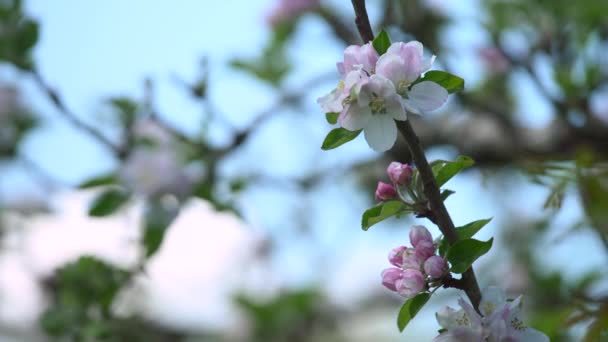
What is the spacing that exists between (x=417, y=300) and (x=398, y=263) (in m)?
0.03

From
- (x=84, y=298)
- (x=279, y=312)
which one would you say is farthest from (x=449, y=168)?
(x=279, y=312)

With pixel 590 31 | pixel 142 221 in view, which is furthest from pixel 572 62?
pixel 142 221

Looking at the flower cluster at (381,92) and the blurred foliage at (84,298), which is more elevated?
the blurred foliage at (84,298)

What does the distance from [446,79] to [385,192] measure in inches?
3.5

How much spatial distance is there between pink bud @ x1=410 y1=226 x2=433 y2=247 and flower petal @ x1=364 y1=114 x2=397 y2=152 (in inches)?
2.2

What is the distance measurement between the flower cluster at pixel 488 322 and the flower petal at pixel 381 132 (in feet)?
0.36

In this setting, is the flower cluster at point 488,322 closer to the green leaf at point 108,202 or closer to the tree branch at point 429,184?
the tree branch at point 429,184

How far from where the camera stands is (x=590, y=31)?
1536 mm

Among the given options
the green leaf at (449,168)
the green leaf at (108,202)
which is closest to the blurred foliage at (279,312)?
the green leaf at (108,202)

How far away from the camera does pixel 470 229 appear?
52 cm

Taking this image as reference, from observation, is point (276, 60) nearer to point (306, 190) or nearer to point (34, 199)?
point (306, 190)

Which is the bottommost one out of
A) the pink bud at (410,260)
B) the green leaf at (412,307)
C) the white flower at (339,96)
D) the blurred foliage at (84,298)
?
the green leaf at (412,307)

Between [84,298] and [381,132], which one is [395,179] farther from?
[84,298]

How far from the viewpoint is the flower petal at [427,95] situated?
501mm
